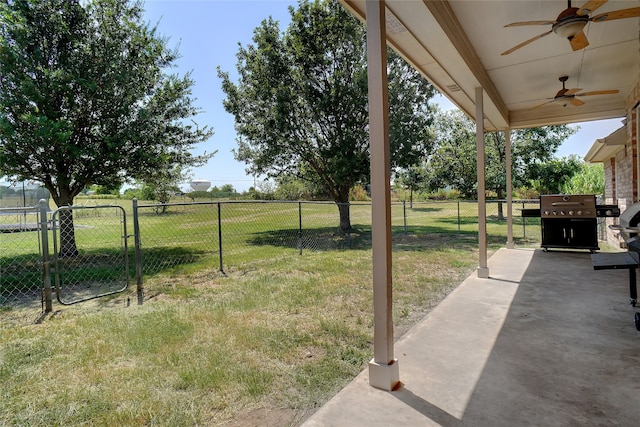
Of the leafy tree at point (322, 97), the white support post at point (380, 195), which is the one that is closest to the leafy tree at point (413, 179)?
the leafy tree at point (322, 97)

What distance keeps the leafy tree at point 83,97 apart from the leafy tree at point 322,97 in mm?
2431

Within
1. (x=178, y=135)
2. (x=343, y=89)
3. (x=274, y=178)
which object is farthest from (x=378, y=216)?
(x=274, y=178)

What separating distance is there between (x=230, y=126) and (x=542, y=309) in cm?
976

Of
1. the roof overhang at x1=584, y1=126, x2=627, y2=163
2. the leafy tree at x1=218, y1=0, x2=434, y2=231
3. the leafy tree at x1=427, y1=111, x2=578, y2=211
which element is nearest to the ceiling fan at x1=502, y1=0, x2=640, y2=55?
the roof overhang at x1=584, y1=126, x2=627, y2=163

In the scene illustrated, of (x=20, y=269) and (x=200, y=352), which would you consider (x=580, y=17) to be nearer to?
(x=200, y=352)

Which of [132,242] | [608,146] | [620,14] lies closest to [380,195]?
[620,14]

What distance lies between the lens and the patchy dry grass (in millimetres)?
1870

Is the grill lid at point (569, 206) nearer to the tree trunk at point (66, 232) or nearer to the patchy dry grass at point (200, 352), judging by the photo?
the patchy dry grass at point (200, 352)

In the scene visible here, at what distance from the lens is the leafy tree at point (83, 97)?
19.2 ft

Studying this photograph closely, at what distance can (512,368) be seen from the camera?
2121 mm

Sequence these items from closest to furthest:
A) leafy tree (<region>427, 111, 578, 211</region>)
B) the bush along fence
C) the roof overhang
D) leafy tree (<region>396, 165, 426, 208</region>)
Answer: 1. the bush along fence
2. the roof overhang
3. leafy tree (<region>427, 111, 578, 211</region>)
4. leafy tree (<region>396, 165, 426, 208</region>)

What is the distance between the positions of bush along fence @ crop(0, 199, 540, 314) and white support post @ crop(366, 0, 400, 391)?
5.93 ft

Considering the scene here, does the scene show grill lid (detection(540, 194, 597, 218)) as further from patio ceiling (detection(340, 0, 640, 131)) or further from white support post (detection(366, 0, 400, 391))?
white support post (detection(366, 0, 400, 391))

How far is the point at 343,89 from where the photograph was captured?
30.2ft
